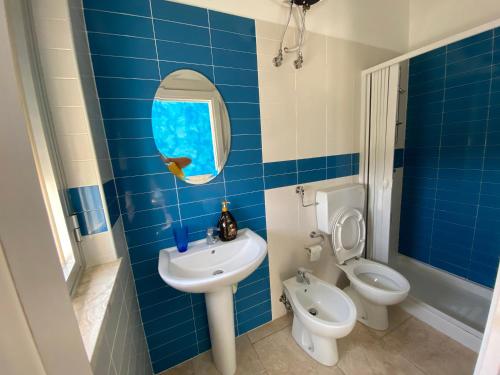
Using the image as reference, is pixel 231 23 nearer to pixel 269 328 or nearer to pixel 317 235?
pixel 317 235

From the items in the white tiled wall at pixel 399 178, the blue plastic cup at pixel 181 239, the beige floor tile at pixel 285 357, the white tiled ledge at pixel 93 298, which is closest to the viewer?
the white tiled ledge at pixel 93 298

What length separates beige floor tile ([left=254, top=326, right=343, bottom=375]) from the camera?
130 centimetres

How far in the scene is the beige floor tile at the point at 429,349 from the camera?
1.25 meters

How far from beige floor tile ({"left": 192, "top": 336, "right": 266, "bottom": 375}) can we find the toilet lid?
0.91 m

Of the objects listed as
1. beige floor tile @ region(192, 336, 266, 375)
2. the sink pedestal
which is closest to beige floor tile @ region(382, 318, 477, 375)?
beige floor tile @ region(192, 336, 266, 375)

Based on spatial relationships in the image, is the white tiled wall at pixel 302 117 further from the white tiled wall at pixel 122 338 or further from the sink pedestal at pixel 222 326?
the white tiled wall at pixel 122 338

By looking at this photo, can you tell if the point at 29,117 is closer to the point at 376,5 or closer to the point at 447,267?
the point at 376,5

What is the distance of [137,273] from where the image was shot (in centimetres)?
118

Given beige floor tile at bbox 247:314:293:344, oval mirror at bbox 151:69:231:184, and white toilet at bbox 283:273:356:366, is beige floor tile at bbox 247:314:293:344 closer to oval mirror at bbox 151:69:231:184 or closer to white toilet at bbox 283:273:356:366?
white toilet at bbox 283:273:356:366

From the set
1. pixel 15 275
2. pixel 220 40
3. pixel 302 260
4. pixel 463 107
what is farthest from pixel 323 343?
pixel 463 107

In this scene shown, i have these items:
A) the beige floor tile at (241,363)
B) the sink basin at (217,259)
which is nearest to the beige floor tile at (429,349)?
the beige floor tile at (241,363)

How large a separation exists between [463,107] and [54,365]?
271 cm

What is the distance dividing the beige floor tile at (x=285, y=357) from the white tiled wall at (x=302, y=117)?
0.18m

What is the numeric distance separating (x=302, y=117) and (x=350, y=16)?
0.85m
